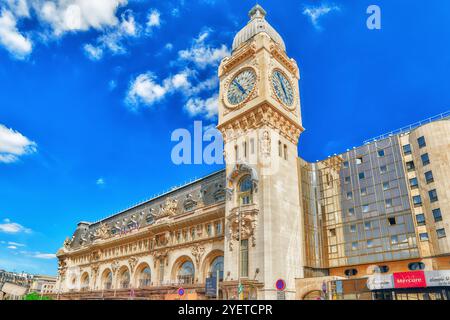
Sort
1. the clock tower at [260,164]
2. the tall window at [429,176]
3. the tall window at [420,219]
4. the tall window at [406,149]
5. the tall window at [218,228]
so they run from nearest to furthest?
the clock tower at [260,164], the tall window at [420,219], the tall window at [429,176], the tall window at [406,149], the tall window at [218,228]

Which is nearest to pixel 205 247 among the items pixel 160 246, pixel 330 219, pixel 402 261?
pixel 160 246

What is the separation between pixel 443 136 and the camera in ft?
166

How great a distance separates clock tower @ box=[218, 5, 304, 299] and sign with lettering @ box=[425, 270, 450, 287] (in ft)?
56.9

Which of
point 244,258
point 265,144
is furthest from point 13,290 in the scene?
point 265,144

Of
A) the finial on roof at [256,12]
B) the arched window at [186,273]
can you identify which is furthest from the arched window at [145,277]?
the finial on roof at [256,12]

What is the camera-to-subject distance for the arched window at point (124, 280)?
263 feet

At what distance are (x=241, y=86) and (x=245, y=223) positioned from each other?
2586 centimetres

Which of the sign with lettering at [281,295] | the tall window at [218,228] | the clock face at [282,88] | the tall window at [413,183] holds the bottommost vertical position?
the sign with lettering at [281,295]

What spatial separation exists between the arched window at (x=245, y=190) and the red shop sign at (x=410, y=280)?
22286mm

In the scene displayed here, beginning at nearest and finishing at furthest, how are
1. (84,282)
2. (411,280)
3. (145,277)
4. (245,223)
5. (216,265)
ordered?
(411,280)
(245,223)
(216,265)
(145,277)
(84,282)

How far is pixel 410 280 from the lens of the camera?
42.3 metres

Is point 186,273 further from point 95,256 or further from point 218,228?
point 95,256

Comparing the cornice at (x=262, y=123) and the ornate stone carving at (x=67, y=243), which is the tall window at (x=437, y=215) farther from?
the ornate stone carving at (x=67, y=243)
